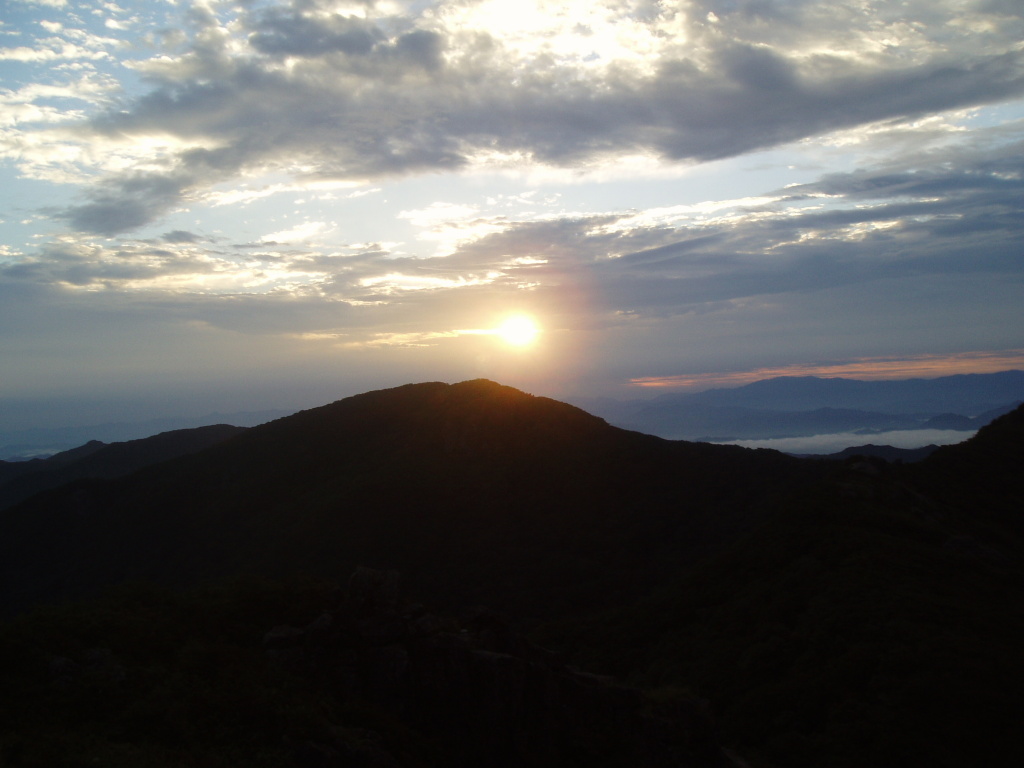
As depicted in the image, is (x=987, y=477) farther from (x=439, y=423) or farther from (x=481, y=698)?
(x=481, y=698)

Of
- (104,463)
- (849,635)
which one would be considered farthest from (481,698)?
(104,463)

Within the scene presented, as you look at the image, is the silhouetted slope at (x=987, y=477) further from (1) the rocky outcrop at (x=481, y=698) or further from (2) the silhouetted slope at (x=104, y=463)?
(2) the silhouetted slope at (x=104, y=463)

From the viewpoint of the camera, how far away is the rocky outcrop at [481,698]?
47.6 feet

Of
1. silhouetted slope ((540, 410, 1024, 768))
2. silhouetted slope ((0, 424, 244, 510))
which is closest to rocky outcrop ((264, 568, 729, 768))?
silhouetted slope ((540, 410, 1024, 768))

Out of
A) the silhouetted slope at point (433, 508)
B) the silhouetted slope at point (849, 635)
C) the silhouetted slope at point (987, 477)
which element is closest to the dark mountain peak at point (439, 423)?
the silhouetted slope at point (433, 508)

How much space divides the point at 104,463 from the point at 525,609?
225 feet

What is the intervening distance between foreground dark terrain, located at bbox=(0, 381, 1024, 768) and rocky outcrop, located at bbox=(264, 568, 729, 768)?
0.05m

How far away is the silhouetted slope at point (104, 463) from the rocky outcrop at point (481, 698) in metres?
69.4

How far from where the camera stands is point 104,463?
8031cm

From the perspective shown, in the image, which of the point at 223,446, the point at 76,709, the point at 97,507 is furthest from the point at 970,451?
the point at 97,507

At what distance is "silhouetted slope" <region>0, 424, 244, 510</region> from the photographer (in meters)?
77.4

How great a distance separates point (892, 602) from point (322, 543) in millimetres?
37560

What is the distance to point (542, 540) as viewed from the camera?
46.3 metres

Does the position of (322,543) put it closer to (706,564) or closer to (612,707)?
(706,564)
